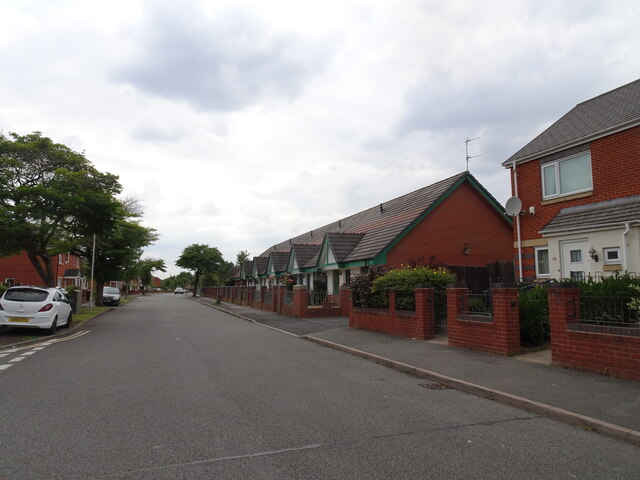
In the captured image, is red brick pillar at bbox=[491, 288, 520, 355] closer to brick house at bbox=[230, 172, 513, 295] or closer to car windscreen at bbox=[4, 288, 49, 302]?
brick house at bbox=[230, 172, 513, 295]

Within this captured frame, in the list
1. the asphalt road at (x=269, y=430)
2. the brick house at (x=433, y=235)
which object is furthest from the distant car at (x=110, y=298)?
the asphalt road at (x=269, y=430)

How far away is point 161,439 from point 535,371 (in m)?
6.15

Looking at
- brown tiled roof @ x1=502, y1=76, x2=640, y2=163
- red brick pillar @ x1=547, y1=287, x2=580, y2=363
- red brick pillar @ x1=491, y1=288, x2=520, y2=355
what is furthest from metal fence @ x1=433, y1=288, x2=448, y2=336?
brown tiled roof @ x1=502, y1=76, x2=640, y2=163

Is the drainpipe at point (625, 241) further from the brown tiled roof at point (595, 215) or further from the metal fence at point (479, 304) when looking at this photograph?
the metal fence at point (479, 304)

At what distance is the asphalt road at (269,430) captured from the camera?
159 inches

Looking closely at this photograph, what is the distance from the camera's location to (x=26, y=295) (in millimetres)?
14422

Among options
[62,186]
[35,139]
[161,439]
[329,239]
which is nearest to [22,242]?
[62,186]

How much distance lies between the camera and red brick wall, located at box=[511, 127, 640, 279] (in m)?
11.9

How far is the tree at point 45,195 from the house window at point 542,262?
16097mm

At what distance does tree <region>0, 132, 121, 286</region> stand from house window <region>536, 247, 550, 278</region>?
634 inches

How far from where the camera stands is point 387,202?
29859 millimetres

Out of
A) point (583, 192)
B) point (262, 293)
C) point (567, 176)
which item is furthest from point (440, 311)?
point (262, 293)

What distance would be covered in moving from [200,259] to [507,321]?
61613 millimetres

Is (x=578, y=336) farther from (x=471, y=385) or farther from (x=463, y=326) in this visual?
(x=463, y=326)
